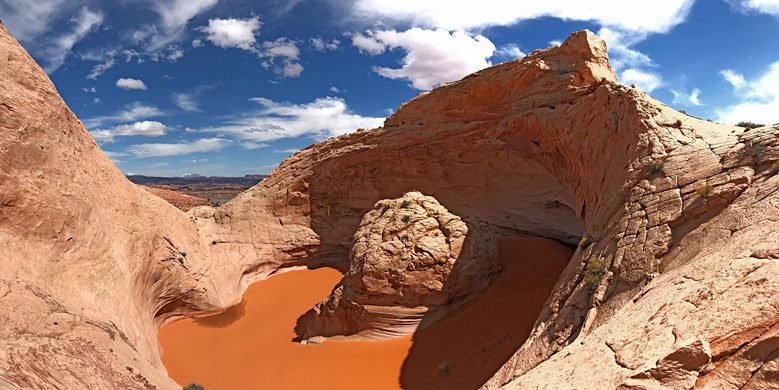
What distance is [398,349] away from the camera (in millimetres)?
9422

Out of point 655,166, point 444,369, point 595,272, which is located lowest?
point 444,369

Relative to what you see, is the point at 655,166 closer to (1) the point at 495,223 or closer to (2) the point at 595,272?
(2) the point at 595,272

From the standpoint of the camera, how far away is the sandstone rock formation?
32.2 feet

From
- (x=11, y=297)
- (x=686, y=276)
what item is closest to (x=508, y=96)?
(x=686, y=276)

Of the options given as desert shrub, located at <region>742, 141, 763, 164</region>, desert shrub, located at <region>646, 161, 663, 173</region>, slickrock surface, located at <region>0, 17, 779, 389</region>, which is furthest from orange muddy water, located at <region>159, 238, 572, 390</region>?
desert shrub, located at <region>742, 141, 763, 164</region>

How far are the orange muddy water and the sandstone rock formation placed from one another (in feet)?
1.22

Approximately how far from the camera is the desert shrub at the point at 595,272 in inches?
212

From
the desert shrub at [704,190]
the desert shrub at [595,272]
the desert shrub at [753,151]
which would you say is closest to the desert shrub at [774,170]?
the desert shrub at [753,151]

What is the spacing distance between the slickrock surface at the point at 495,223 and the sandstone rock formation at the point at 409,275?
3.35m

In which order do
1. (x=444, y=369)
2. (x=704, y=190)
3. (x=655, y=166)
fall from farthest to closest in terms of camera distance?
(x=444, y=369), (x=655, y=166), (x=704, y=190)

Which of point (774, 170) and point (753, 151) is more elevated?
point (753, 151)

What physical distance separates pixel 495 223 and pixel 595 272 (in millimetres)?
9681

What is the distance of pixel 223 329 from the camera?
42.2ft

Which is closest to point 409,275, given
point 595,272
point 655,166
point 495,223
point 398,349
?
point 398,349
